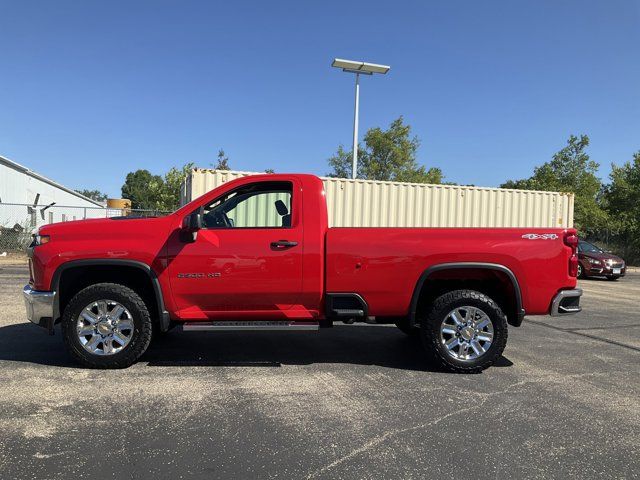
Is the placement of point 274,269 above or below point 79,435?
above

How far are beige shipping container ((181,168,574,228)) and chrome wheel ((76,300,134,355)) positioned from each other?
7.42 meters

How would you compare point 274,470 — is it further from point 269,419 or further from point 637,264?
point 637,264

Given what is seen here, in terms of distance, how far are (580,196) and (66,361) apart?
97.5 ft

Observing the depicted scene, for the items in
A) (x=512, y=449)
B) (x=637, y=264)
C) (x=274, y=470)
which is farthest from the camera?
(x=637, y=264)

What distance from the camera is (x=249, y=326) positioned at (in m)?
4.85

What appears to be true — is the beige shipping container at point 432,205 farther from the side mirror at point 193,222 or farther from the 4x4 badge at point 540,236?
the 4x4 badge at point 540,236

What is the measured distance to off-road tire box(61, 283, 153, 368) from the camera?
4.80 m

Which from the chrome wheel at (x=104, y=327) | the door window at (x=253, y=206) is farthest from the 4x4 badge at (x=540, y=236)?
the chrome wheel at (x=104, y=327)

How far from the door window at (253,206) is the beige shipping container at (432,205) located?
22.5 feet

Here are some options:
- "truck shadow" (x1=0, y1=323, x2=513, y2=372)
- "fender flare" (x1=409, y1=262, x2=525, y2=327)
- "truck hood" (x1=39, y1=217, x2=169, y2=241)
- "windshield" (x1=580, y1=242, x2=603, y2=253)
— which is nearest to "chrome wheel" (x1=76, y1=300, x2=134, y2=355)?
"truck shadow" (x1=0, y1=323, x2=513, y2=372)

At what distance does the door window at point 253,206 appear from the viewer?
5.07 m

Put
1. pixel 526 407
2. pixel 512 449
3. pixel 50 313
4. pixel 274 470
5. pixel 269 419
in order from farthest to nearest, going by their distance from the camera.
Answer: pixel 50 313 < pixel 526 407 < pixel 269 419 < pixel 512 449 < pixel 274 470

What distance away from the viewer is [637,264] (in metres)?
27.2

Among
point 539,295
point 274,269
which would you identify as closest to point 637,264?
point 539,295
